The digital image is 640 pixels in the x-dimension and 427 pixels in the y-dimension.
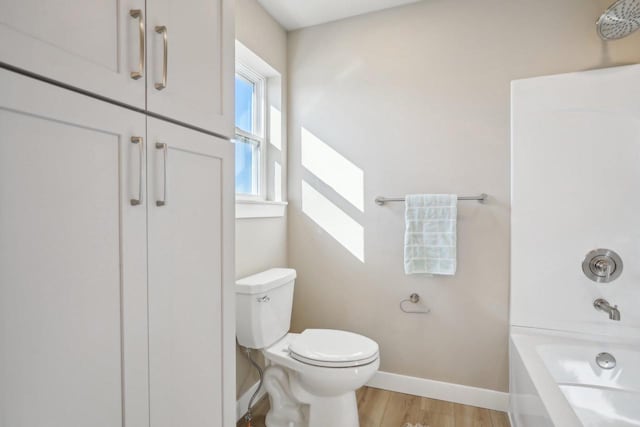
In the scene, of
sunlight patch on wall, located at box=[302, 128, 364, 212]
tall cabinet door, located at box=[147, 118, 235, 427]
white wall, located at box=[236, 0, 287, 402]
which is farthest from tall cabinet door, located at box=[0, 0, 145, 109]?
sunlight patch on wall, located at box=[302, 128, 364, 212]

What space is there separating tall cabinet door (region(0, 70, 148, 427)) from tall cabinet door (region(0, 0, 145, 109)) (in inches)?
A: 1.5

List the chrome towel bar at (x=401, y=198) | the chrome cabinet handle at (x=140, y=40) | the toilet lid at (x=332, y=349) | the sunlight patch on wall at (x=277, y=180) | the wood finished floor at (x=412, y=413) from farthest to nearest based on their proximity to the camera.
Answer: the sunlight patch on wall at (x=277, y=180)
the chrome towel bar at (x=401, y=198)
the wood finished floor at (x=412, y=413)
the toilet lid at (x=332, y=349)
the chrome cabinet handle at (x=140, y=40)

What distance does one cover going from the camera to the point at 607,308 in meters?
1.70

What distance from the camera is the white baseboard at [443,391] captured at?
199cm

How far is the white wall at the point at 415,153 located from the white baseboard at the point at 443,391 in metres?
0.05

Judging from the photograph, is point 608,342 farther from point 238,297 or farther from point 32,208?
point 32,208

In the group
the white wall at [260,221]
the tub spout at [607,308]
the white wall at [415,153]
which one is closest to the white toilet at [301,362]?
the white wall at [260,221]

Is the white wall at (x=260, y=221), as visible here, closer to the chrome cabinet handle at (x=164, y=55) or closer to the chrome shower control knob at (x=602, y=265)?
the chrome cabinet handle at (x=164, y=55)

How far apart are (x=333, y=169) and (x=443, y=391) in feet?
4.98

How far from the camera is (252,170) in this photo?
2.29 m

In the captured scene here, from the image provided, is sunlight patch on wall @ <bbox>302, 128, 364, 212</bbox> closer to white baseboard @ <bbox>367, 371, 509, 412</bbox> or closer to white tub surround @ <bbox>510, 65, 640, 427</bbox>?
white tub surround @ <bbox>510, 65, 640, 427</bbox>

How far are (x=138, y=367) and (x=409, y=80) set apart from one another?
6.66ft

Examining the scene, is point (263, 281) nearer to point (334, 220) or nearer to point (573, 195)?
point (334, 220)

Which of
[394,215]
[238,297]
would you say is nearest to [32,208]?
[238,297]
